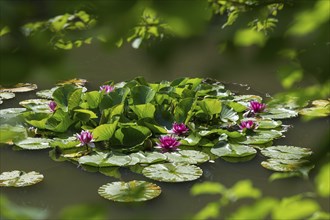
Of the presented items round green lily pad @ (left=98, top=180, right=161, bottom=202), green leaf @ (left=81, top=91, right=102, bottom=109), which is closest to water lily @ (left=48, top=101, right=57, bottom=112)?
green leaf @ (left=81, top=91, right=102, bottom=109)

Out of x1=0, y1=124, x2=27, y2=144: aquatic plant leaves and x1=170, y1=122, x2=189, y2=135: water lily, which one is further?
x1=170, y1=122, x2=189, y2=135: water lily

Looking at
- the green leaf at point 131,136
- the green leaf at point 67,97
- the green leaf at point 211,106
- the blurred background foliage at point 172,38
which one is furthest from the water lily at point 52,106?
the blurred background foliage at point 172,38

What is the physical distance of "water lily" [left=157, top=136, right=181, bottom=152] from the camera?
2.93 metres

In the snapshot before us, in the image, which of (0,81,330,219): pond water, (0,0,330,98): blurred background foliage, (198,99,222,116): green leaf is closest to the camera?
(0,0,330,98): blurred background foliage

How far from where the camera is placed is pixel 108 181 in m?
2.65

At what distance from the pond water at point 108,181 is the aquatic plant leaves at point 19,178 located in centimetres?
2

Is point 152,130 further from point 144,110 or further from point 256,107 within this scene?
point 256,107

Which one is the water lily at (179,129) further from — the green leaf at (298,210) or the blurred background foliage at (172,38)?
the green leaf at (298,210)

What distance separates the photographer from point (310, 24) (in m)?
0.63

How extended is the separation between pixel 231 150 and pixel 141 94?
0.68m

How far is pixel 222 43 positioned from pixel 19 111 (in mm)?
3036

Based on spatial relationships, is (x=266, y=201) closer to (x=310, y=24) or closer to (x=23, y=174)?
(x=310, y=24)

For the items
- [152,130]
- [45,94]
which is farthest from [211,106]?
[45,94]

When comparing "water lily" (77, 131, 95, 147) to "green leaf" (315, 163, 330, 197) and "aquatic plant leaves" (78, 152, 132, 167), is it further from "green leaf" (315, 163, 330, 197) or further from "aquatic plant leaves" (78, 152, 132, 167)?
"green leaf" (315, 163, 330, 197)
